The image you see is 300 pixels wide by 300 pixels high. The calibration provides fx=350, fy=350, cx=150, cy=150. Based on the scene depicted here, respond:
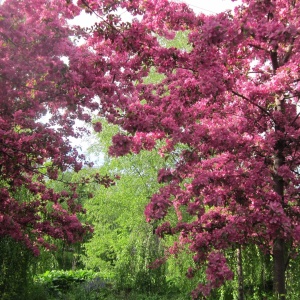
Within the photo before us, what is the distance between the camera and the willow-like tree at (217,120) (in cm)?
436

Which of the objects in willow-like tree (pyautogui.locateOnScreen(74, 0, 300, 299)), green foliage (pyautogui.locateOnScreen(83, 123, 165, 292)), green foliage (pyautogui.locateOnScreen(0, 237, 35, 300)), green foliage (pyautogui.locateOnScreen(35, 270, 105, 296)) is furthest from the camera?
green foliage (pyautogui.locateOnScreen(35, 270, 105, 296))

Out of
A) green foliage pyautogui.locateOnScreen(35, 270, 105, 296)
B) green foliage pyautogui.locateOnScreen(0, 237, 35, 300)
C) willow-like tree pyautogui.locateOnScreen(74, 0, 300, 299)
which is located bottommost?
green foliage pyautogui.locateOnScreen(35, 270, 105, 296)

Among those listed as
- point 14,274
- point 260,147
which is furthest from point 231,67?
point 14,274

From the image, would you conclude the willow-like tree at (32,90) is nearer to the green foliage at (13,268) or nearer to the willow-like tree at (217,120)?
the green foliage at (13,268)

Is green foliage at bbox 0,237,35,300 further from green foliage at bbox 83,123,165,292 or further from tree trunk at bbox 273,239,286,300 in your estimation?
tree trunk at bbox 273,239,286,300

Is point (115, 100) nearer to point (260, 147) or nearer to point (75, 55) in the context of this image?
point (75, 55)

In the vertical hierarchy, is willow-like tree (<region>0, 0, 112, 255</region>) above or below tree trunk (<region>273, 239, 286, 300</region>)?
above

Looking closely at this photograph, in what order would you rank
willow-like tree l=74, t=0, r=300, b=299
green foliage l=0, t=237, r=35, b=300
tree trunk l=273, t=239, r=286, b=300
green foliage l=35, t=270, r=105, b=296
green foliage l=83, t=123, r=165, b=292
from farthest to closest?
green foliage l=35, t=270, r=105, b=296 → green foliage l=83, t=123, r=165, b=292 → green foliage l=0, t=237, r=35, b=300 → tree trunk l=273, t=239, r=286, b=300 → willow-like tree l=74, t=0, r=300, b=299

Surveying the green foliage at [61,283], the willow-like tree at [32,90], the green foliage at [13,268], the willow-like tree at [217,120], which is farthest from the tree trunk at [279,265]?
the green foliage at [61,283]

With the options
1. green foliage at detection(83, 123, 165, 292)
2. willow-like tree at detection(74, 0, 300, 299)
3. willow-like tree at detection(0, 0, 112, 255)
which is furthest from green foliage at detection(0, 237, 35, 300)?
green foliage at detection(83, 123, 165, 292)

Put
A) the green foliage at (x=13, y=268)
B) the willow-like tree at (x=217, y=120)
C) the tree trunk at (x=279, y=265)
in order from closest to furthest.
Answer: the willow-like tree at (x=217, y=120) → the tree trunk at (x=279, y=265) → the green foliage at (x=13, y=268)

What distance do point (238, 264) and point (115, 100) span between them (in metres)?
3.91

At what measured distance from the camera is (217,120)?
18.0 ft

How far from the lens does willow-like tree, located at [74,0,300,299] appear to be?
436 centimetres
